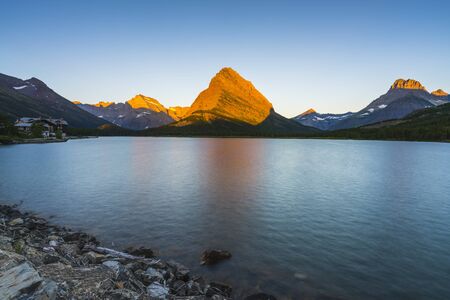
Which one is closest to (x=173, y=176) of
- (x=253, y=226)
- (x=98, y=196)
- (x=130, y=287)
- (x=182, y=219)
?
(x=98, y=196)

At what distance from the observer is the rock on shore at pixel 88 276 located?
10469 mm

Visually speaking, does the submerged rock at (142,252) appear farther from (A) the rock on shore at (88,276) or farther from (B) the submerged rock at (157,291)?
(B) the submerged rock at (157,291)

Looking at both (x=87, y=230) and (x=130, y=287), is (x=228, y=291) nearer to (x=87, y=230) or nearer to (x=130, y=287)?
(x=130, y=287)

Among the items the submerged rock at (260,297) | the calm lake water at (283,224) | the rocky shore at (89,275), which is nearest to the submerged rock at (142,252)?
the rocky shore at (89,275)

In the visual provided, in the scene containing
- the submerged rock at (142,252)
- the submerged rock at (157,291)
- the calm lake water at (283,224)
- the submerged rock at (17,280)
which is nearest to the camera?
the submerged rock at (17,280)

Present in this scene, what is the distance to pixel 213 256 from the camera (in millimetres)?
22719

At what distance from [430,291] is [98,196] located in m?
45.4

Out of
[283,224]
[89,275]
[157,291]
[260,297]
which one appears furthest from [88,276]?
[283,224]

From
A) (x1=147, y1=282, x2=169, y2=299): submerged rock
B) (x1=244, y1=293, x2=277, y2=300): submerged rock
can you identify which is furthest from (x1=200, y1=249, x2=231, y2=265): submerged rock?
(x1=147, y1=282, x2=169, y2=299): submerged rock

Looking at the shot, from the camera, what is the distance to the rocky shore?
1050cm

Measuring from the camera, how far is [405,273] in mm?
20594

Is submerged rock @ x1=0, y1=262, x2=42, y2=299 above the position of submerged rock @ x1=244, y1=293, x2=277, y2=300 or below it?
above

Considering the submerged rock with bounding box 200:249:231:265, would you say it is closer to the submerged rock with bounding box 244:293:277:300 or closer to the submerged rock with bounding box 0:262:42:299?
the submerged rock with bounding box 244:293:277:300

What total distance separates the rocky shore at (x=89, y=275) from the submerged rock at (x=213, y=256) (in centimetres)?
9
